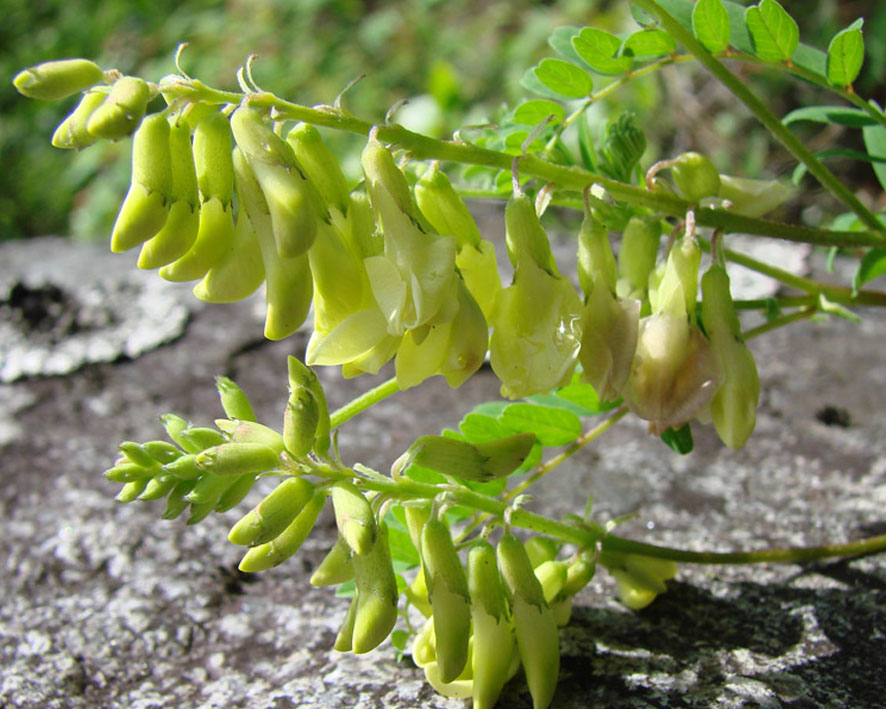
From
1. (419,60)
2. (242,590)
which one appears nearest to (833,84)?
(242,590)

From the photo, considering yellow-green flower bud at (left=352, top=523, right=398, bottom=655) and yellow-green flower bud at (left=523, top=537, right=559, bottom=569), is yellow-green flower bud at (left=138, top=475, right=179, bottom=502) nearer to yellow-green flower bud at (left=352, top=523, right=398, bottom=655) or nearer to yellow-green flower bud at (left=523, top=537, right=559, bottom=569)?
yellow-green flower bud at (left=352, top=523, right=398, bottom=655)

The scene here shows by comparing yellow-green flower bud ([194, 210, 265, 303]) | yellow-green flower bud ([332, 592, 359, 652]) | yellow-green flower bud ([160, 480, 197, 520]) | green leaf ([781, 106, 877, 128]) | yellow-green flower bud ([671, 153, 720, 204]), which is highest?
yellow-green flower bud ([194, 210, 265, 303])

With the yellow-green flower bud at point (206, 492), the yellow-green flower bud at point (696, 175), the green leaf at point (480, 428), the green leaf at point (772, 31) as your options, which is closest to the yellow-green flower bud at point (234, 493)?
the yellow-green flower bud at point (206, 492)

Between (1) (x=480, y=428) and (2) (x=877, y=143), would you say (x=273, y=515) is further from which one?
(2) (x=877, y=143)

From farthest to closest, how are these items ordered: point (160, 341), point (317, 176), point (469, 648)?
point (160, 341)
point (469, 648)
point (317, 176)

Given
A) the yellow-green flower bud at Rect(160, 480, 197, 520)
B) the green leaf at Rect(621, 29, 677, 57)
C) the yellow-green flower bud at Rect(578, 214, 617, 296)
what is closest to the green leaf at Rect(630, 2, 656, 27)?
the green leaf at Rect(621, 29, 677, 57)

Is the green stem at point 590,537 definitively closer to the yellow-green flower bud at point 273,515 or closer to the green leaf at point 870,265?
the yellow-green flower bud at point 273,515

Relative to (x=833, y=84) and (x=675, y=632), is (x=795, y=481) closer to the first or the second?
(x=675, y=632)

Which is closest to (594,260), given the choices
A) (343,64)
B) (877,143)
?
(877,143)
